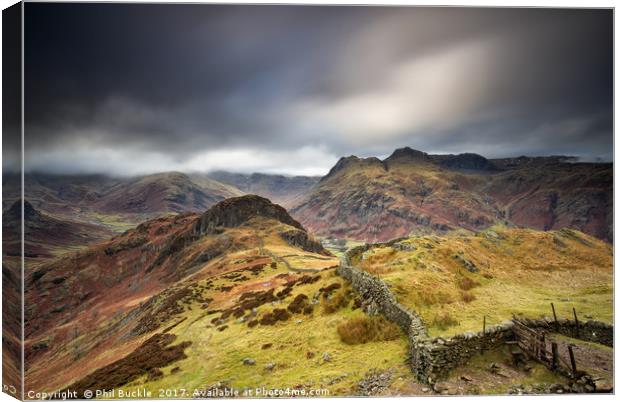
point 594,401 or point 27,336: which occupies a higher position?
point 594,401

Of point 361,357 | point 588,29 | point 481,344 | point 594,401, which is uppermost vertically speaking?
point 588,29

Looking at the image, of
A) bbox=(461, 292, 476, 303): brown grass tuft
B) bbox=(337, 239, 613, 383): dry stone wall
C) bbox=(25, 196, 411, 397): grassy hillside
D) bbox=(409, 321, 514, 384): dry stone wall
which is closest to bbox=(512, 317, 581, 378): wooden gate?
bbox=(337, 239, 613, 383): dry stone wall

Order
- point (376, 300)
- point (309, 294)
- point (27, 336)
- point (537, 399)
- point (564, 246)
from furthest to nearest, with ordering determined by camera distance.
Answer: point (27, 336)
point (564, 246)
point (309, 294)
point (376, 300)
point (537, 399)

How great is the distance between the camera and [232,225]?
3597 inches

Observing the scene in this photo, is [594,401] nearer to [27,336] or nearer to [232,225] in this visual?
[27,336]

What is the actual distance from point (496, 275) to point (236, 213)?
259 ft

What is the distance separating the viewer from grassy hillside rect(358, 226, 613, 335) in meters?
15.7

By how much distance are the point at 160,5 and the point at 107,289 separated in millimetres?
91630

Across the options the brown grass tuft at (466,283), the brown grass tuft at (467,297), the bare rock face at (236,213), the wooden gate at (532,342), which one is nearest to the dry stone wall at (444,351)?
the wooden gate at (532,342)

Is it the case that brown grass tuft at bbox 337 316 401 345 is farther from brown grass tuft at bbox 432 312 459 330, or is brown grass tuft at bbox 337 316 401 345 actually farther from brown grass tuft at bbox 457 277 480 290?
brown grass tuft at bbox 457 277 480 290

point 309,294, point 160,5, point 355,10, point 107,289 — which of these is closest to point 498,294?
point 309,294

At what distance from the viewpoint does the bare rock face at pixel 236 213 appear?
91438mm

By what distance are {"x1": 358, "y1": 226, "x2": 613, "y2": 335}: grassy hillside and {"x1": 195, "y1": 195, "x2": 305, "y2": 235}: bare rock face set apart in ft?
229

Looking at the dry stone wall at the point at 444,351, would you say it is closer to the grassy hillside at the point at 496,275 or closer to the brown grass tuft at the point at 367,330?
the grassy hillside at the point at 496,275
